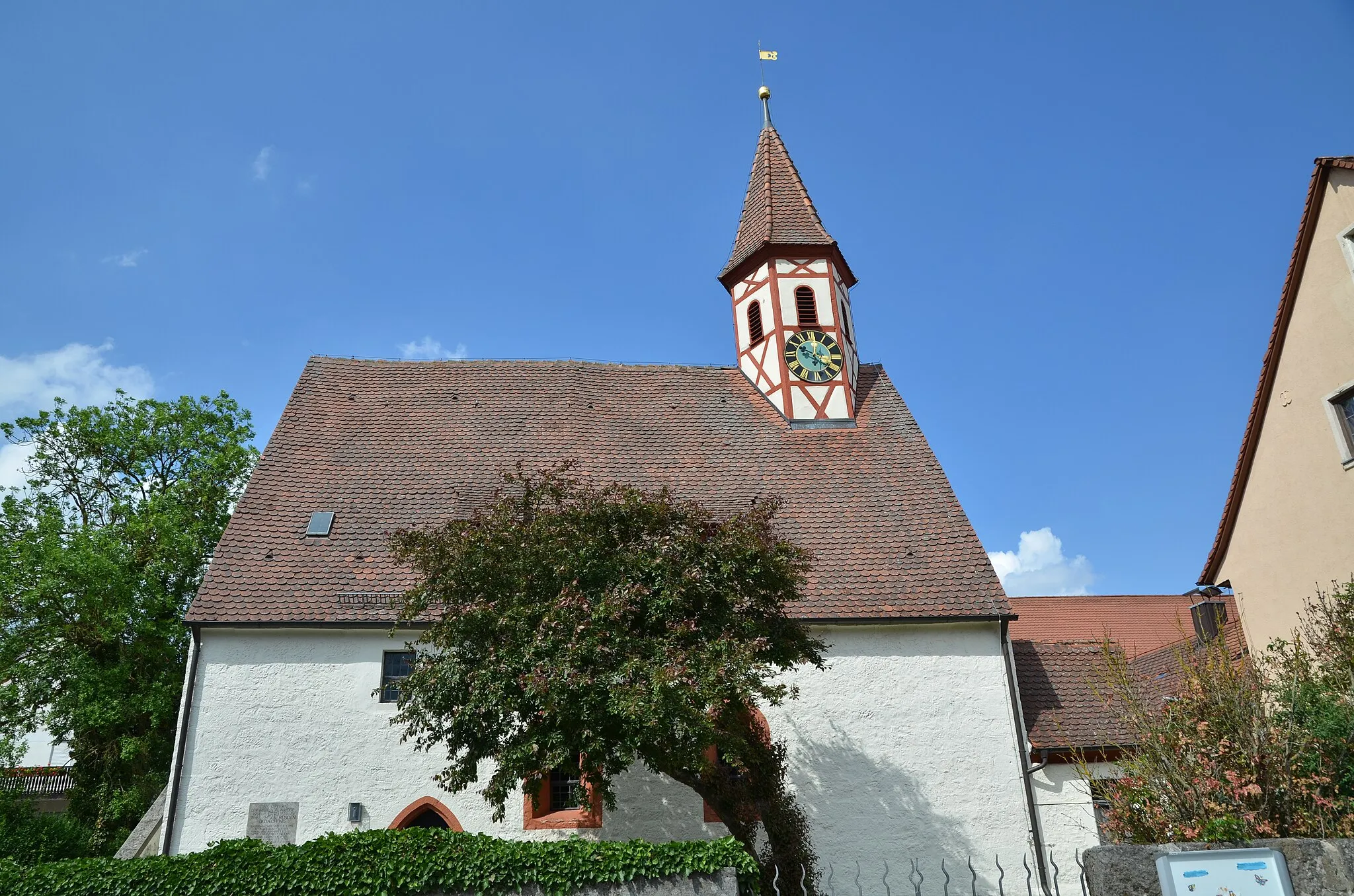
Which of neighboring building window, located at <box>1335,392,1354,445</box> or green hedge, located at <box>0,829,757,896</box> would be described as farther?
neighboring building window, located at <box>1335,392,1354,445</box>

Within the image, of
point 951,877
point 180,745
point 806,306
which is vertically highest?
point 806,306

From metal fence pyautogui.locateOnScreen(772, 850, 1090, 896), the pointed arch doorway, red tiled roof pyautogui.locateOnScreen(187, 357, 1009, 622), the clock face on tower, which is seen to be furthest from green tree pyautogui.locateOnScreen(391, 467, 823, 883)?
the clock face on tower

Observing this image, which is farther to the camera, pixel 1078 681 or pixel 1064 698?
pixel 1078 681

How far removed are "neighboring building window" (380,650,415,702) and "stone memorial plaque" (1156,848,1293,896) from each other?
407 inches

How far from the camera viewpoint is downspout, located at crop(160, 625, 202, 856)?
12906mm

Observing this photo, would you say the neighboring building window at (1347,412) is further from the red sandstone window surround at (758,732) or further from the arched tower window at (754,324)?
the arched tower window at (754,324)

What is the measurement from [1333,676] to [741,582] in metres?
6.27

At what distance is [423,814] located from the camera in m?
13.4

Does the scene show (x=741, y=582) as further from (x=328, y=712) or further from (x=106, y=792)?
(x=106, y=792)

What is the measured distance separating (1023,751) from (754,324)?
400 inches

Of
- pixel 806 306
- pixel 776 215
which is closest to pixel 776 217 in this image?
→ pixel 776 215

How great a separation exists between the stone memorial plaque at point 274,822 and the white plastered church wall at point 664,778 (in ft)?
0.27

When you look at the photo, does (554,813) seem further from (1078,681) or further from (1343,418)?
(1343,418)

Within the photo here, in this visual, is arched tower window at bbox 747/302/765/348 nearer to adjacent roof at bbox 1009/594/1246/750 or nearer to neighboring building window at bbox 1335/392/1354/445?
adjacent roof at bbox 1009/594/1246/750
